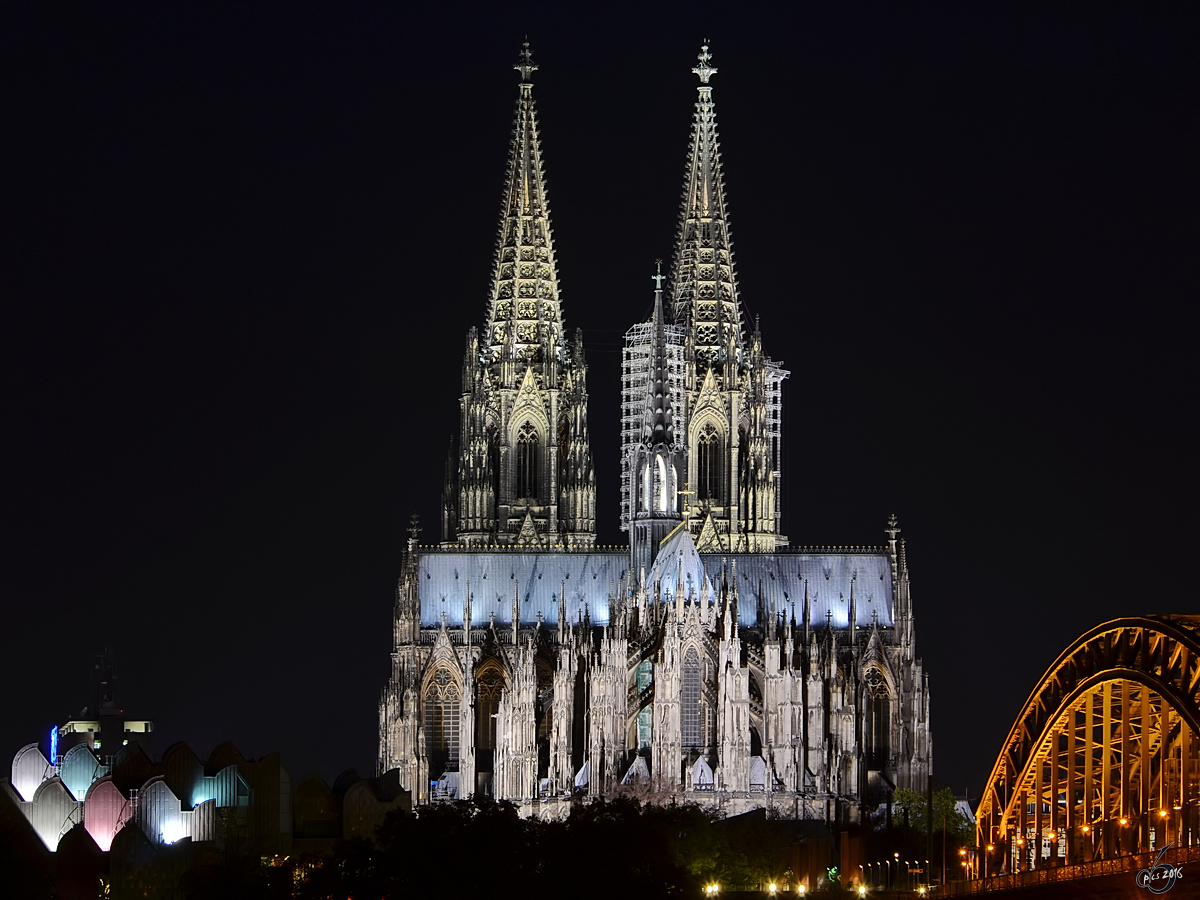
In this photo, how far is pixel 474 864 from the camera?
99312mm

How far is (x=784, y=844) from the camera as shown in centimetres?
11806

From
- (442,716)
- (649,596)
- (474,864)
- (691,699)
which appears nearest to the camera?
(474,864)

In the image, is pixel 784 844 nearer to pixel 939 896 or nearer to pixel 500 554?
pixel 939 896

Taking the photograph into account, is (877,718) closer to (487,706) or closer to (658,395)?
(487,706)

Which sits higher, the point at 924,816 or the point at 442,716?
the point at 442,716

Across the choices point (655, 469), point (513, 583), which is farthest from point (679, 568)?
point (513, 583)

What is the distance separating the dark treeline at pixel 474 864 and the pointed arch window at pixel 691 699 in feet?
83.9

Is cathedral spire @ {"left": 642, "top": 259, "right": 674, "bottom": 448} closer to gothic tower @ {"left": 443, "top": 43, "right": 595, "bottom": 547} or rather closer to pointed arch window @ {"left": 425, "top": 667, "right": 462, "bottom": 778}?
gothic tower @ {"left": 443, "top": 43, "right": 595, "bottom": 547}

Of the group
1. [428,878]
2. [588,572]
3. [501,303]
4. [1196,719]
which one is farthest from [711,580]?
[1196,719]

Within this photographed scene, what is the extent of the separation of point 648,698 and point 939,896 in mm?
41454

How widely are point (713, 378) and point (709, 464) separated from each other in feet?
14.5

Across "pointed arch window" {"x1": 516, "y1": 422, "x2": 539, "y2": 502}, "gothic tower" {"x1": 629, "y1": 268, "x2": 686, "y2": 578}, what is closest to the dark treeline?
"gothic tower" {"x1": 629, "y1": 268, "x2": 686, "y2": 578}

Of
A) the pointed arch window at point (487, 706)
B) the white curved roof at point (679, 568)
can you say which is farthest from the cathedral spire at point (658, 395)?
the pointed arch window at point (487, 706)

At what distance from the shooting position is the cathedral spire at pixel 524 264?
520ft
